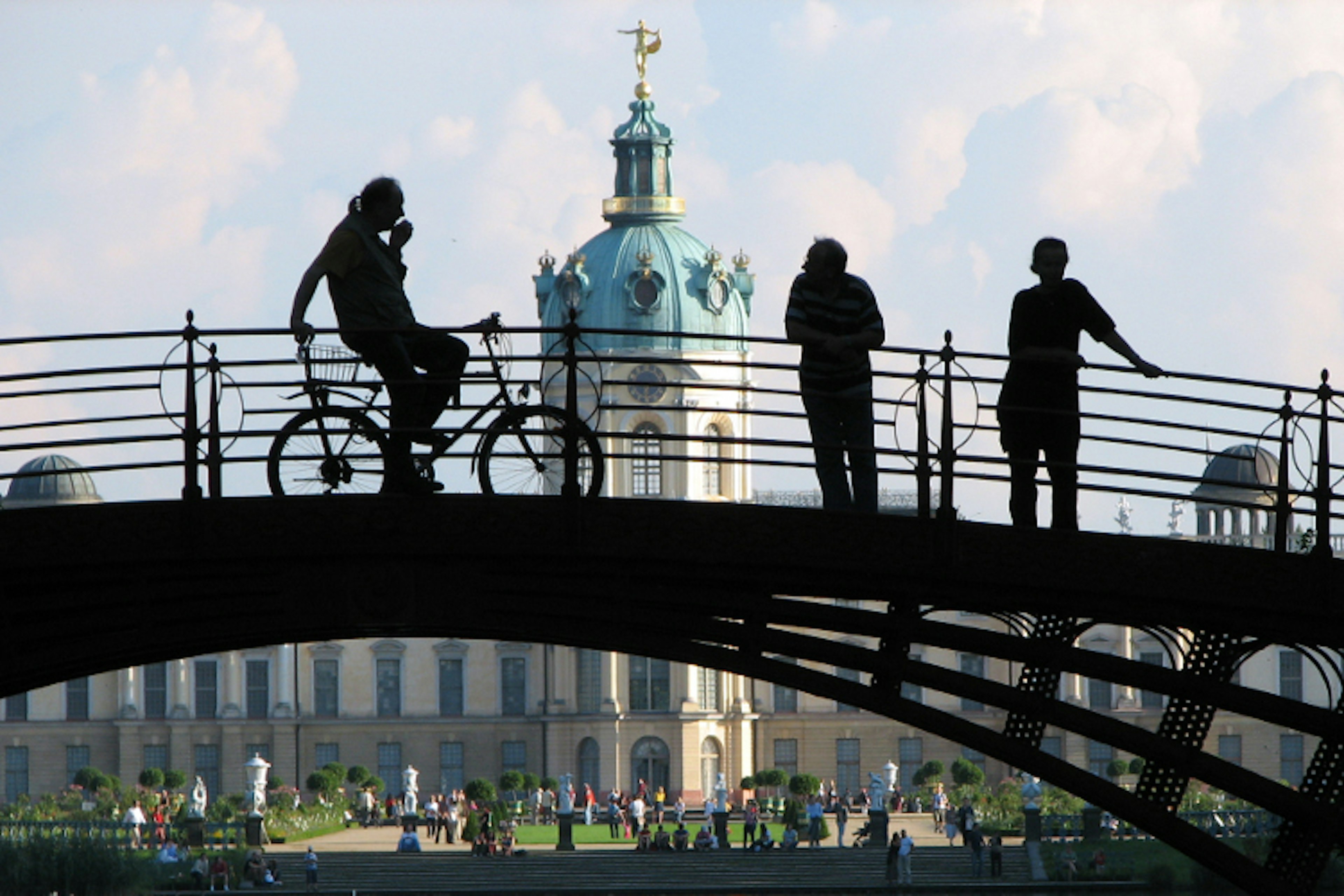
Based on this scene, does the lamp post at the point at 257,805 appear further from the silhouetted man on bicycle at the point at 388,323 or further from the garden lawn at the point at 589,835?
the silhouetted man on bicycle at the point at 388,323

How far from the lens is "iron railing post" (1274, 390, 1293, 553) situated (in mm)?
11289

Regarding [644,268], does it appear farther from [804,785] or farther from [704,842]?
[704,842]

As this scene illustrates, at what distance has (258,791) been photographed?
2511 inches

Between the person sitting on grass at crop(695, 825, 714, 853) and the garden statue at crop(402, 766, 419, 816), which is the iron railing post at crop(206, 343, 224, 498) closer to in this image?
the person sitting on grass at crop(695, 825, 714, 853)

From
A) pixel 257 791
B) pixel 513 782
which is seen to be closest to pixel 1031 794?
pixel 257 791

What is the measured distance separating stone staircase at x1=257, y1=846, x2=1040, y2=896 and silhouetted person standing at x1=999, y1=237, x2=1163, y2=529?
34.6 m

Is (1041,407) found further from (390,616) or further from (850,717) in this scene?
(850,717)

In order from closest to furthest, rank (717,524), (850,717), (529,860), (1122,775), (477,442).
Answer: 1. (717,524)
2. (477,442)
3. (529,860)
4. (1122,775)
5. (850,717)

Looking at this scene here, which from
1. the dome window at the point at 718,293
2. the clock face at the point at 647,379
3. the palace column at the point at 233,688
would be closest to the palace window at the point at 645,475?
the clock face at the point at 647,379

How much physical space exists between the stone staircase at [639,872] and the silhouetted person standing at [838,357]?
1361 inches

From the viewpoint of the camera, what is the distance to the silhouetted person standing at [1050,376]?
1185 cm

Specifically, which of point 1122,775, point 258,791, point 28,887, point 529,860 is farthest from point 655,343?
point 28,887

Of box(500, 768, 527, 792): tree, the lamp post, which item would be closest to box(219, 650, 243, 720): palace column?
the lamp post

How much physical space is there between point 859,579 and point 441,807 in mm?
53792
